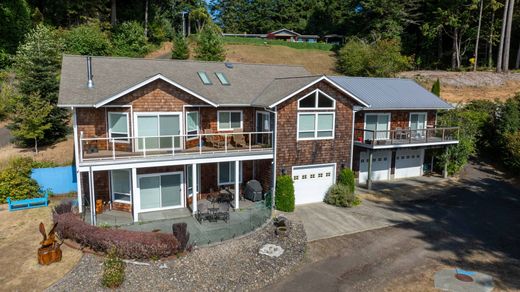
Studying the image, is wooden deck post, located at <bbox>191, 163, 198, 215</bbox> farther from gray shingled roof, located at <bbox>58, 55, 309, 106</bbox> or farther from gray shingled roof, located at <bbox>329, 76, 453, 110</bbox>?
gray shingled roof, located at <bbox>329, 76, 453, 110</bbox>

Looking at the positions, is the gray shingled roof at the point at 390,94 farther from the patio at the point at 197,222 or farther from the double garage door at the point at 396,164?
the patio at the point at 197,222

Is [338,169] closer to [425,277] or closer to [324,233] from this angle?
[324,233]

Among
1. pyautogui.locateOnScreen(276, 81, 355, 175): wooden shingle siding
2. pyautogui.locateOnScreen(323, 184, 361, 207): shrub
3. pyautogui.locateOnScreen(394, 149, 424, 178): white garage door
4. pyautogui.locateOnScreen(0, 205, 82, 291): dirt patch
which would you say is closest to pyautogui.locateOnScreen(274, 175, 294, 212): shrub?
pyautogui.locateOnScreen(276, 81, 355, 175): wooden shingle siding

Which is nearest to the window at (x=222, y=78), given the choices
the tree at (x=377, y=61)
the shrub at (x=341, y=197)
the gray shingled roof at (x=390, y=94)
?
the gray shingled roof at (x=390, y=94)

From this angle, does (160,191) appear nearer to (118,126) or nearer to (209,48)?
(118,126)

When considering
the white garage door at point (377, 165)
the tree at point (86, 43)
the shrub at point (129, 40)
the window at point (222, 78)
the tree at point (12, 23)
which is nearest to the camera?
the window at point (222, 78)

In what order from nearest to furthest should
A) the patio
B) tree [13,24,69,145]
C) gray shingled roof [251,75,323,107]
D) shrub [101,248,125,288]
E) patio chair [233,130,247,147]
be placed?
1. shrub [101,248,125,288]
2. the patio
3. gray shingled roof [251,75,323,107]
4. patio chair [233,130,247,147]
5. tree [13,24,69,145]
